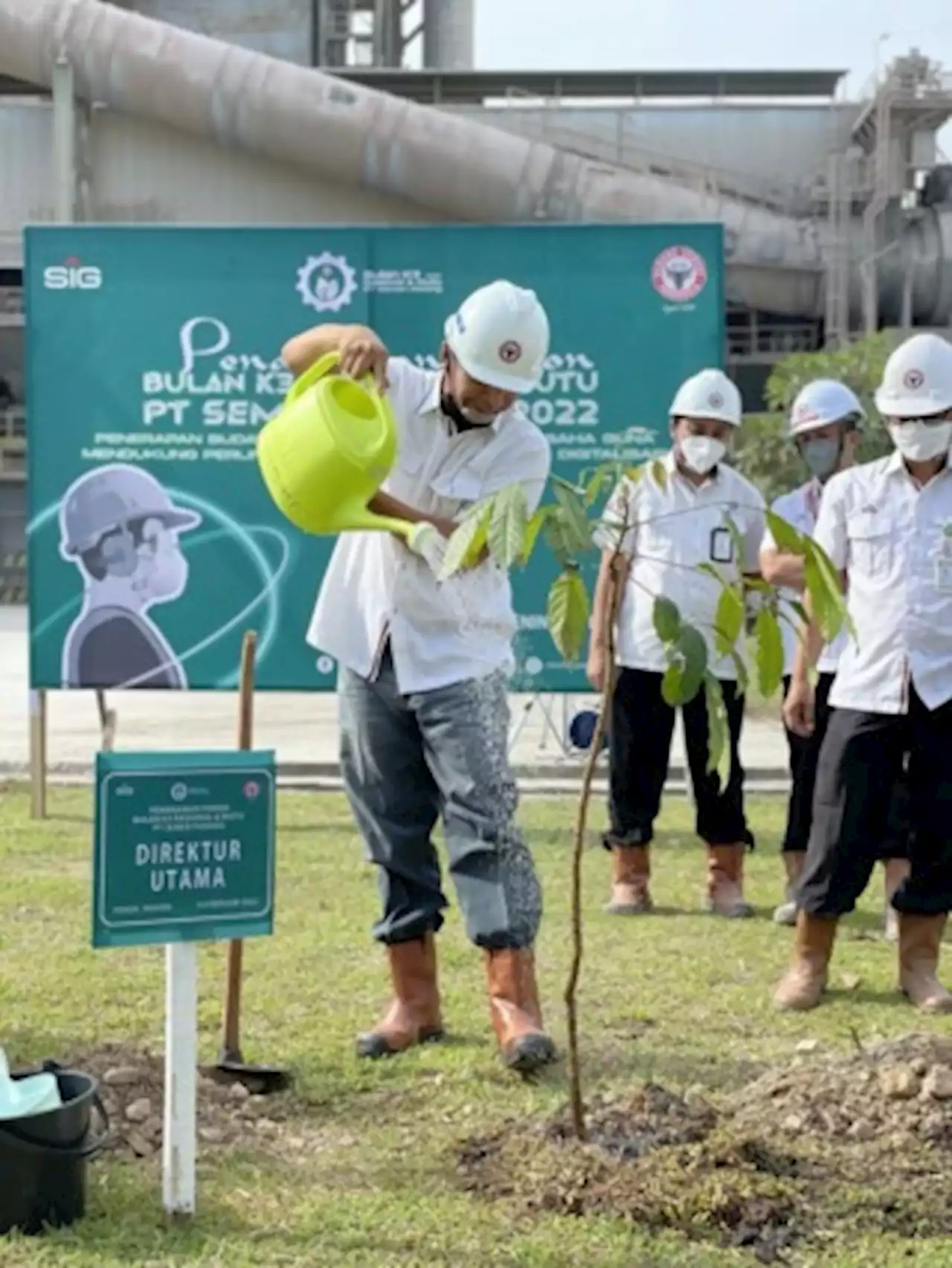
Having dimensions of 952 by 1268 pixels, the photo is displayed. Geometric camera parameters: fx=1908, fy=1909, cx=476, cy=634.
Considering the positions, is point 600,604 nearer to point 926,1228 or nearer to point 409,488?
point 409,488

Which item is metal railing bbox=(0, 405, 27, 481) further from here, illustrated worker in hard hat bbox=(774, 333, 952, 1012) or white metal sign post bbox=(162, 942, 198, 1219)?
white metal sign post bbox=(162, 942, 198, 1219)

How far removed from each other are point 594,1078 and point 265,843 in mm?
1337

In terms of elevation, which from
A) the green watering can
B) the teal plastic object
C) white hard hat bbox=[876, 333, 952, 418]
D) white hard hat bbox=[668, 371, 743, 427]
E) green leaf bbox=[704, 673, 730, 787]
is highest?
white hard hat bbox=[668, 371, 743, 427]

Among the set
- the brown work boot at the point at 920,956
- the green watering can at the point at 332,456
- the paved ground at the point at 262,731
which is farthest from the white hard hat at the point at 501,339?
the paved ground at the point at 262,731

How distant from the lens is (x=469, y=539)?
10.5ft

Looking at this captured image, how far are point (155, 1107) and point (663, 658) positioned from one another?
9.43ft

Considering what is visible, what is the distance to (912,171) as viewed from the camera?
35.7 meters

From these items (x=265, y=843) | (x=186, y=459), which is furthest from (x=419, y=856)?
(x=186, y=459)

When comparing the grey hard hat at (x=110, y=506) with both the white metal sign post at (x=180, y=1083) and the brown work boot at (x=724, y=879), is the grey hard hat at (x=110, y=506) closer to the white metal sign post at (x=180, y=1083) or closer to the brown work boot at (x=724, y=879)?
the brown work boot at (x=724, y=879)

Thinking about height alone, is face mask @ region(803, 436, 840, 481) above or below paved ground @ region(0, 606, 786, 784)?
above

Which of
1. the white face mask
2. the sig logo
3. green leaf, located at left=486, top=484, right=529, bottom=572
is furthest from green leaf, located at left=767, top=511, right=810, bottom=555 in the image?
the sig logo

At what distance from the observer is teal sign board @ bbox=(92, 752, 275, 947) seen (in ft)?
10.9

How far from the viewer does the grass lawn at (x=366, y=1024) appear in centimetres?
333

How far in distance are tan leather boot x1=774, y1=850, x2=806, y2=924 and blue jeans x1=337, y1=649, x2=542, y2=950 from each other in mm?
2014
